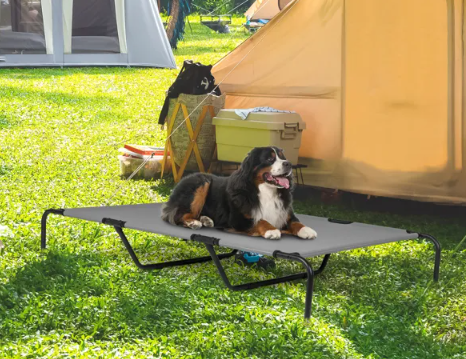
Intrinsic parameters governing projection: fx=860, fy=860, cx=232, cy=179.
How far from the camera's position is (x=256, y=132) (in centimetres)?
631

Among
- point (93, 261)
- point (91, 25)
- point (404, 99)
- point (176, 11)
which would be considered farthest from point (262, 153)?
point (176, 11)

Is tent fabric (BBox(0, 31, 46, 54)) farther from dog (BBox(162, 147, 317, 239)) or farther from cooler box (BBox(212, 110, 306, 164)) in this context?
dog (BBox(162, 147, 317, 239))

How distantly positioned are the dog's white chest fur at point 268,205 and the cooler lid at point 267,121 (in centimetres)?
194

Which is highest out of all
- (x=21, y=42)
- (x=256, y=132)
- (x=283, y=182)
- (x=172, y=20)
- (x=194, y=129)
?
(x=283, y=182)

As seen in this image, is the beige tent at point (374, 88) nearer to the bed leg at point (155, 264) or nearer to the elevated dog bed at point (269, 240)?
the elevated dog bed at point (269, 240)

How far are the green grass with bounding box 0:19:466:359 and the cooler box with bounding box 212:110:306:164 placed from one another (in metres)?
0.53

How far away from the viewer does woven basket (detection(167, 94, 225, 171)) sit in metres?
6.87

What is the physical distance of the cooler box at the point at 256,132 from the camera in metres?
6.21

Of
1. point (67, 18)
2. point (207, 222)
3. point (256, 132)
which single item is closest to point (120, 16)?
point (67, 18)

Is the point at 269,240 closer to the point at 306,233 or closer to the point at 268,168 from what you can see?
the point at 306,233

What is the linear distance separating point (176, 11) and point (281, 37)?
1181 centimetres

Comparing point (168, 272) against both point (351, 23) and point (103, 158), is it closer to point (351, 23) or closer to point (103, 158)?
point (351, 23)

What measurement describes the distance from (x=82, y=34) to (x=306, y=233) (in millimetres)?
10564

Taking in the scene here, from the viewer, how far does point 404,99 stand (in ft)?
19.7
